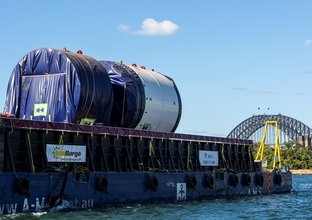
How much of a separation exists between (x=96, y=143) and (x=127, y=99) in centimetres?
520

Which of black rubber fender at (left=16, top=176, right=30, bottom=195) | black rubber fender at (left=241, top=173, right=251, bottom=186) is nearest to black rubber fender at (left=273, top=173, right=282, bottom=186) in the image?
black rubber fender at (left=241, top=173, right=251, bottom=186)

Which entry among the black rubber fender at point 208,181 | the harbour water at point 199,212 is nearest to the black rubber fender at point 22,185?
the harbour water at point 199,212

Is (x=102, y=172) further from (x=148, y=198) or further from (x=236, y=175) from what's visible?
(x=236, y=175)

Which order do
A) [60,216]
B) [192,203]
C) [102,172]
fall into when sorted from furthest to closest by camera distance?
1. [192,203]
2. [102,172]
3. [60,216]

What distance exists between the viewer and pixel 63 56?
32031 mm

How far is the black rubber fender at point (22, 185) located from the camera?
25.6 metres

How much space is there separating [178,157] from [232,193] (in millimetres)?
5864

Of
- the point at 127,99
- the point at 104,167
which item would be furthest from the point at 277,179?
the point at 104,167

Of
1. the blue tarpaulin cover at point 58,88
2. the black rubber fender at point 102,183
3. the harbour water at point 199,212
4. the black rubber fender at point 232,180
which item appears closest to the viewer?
the harbour water at point 199,212

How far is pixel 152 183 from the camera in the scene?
33.9 metres

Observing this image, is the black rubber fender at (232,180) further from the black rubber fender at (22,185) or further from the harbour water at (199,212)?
the black rubber fender at (22,185)

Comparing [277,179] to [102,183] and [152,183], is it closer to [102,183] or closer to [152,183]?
[152,183]

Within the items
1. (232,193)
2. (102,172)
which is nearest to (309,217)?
(102,172)

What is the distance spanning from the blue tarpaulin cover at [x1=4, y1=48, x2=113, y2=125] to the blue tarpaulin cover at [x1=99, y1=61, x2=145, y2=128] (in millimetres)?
2658
